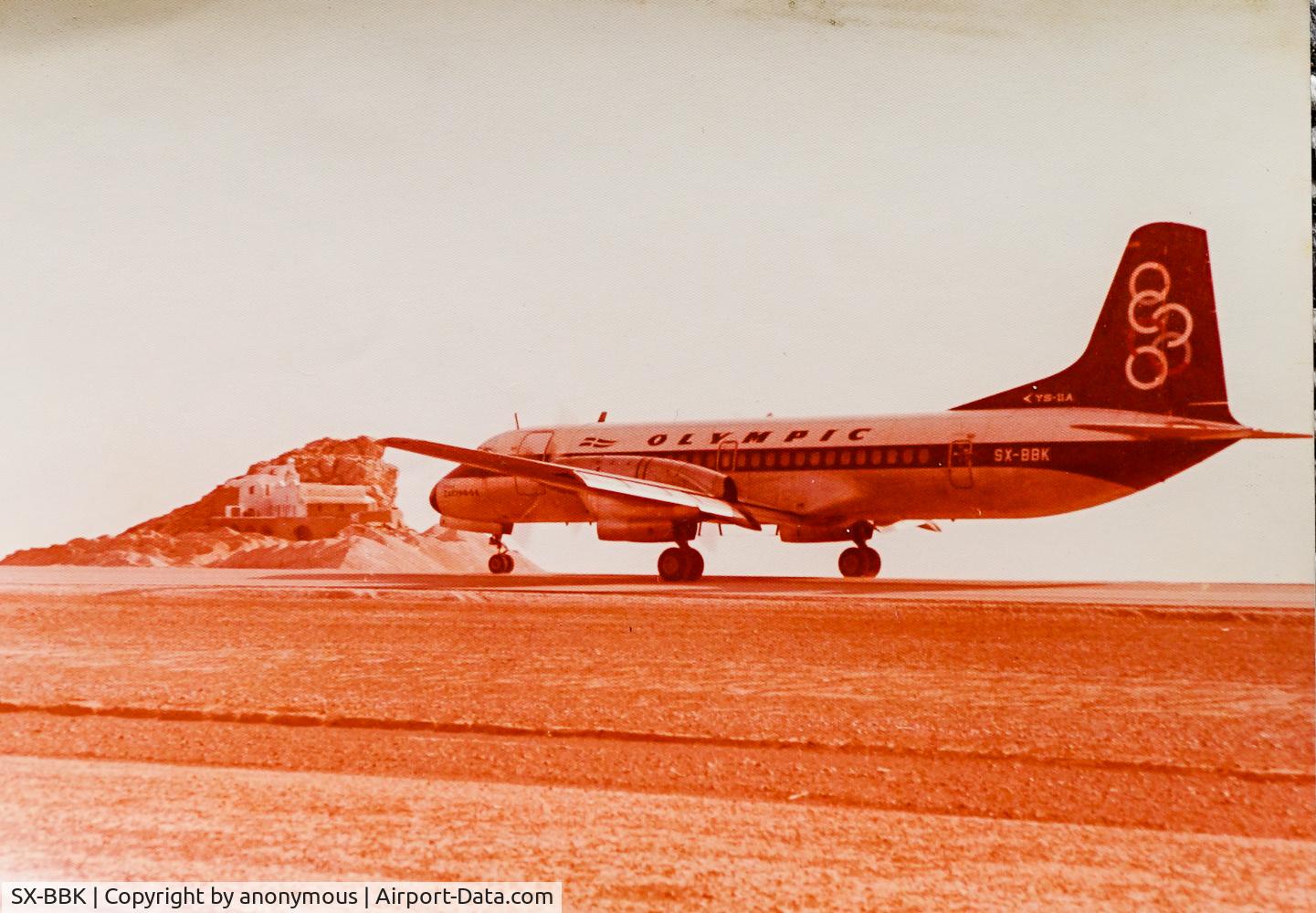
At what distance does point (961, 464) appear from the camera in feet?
84.7

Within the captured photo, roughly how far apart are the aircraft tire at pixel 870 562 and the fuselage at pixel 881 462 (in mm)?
907

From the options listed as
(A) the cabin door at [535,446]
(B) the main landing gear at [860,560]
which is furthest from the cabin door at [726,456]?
(A) the cabin door at [535,446]

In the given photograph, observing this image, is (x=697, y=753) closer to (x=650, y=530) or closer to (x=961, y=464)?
(x=961, y=464)

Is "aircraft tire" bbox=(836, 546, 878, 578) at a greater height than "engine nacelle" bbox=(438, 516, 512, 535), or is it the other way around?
"engine nacelle" bbox=(438, 516, 512, 535)

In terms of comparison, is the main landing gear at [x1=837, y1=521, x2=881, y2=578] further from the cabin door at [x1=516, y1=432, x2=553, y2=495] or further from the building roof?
the building roof

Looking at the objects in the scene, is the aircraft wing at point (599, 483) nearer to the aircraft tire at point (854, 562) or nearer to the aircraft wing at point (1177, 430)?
the aircraft tire at point (854, 562)

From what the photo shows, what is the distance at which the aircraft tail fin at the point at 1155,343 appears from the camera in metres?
24.0

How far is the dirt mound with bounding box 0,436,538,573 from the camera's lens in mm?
Answer: 39500

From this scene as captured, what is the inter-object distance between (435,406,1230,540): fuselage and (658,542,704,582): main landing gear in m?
1.96

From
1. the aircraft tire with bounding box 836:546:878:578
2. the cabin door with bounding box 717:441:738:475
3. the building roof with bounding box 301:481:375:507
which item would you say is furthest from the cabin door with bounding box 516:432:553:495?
the building roof with bounding box 301:481:375:507

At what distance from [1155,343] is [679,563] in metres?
10.8

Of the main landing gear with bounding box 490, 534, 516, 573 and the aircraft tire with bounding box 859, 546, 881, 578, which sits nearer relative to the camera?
the aircraft tire with bounding box 859, 546, 881, 578

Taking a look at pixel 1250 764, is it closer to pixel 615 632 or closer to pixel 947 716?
pixel 947 716

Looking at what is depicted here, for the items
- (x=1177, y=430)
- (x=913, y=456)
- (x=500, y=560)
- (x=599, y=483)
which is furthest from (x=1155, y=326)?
(x=500, y=560)
